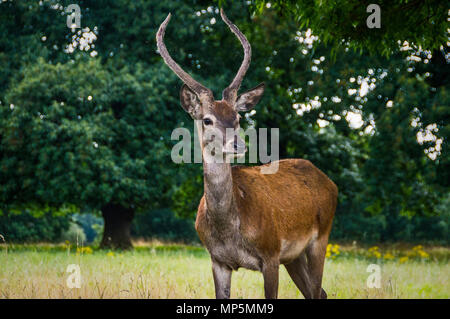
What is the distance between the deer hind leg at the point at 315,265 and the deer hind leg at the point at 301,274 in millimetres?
48

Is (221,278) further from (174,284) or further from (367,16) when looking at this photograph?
(367,16)

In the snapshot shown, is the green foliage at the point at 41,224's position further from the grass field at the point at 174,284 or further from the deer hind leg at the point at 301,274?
the deer hind leg at the point at 301,274

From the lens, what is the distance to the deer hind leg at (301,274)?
550 cm

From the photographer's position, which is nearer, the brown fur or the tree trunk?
the brown fur

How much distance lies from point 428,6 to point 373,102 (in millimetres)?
7229

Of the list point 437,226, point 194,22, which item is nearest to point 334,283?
point 194,22

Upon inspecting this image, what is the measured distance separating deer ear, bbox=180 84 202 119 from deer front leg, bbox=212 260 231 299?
143cm

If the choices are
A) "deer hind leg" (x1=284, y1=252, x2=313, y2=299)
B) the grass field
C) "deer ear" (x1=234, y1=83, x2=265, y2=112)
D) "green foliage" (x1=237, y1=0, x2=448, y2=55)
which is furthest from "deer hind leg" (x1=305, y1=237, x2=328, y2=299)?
"green foliage" (x1=237, y1=0, x2=448, y2=55)

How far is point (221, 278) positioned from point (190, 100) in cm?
172

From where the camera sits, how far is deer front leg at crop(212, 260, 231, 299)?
4465 mm

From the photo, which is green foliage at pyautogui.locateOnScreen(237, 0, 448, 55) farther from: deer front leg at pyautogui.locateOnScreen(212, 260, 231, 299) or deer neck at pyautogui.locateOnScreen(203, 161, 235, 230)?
deer front leg at pyautogui.locateOnScreen(212, 260, 231, 299)

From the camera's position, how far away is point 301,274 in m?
5.56

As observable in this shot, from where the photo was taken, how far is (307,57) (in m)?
14.3
